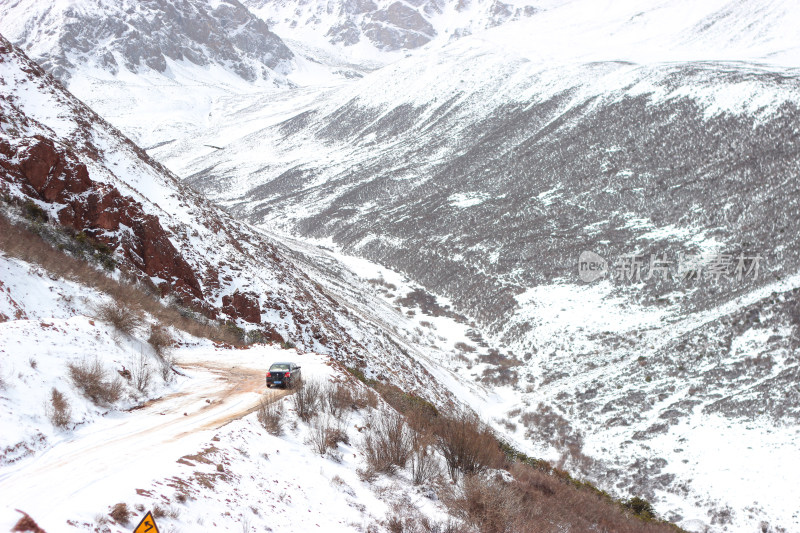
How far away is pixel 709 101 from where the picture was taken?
2923 inches

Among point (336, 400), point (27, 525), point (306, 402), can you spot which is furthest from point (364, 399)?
point (27, 525)

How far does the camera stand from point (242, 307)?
21.7 meters

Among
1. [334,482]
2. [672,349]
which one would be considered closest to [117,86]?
[672,349]

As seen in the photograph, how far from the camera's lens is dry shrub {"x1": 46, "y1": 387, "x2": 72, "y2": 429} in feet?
23.9

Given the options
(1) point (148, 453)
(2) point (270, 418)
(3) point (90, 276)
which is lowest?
(2) point (270, 418)

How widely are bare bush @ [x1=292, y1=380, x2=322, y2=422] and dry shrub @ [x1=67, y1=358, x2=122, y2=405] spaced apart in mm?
3150

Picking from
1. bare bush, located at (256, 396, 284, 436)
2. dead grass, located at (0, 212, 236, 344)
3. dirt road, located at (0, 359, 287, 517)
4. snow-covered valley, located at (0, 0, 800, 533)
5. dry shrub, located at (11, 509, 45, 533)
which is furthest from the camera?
dead grass, located at (0, 212, 236, 344)

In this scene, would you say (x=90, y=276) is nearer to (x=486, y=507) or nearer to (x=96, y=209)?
(x=96, y=209)

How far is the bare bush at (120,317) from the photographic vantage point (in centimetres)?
1114

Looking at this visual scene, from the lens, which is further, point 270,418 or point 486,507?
point 270,418

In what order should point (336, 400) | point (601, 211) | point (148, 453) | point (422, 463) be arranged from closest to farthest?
1. point (148, 453)
2. point (422, 463)
3. point (336, 400)
4. point (601, 211)

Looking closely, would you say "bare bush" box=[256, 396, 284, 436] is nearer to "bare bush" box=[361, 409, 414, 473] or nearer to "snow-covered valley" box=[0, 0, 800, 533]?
"snow-covered valley" box=[0, 0, 800, 533]

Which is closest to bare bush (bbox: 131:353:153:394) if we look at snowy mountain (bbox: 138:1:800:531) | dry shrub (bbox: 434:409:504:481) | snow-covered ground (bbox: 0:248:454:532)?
snow-covered ground (bbox: 0:248:454:532)

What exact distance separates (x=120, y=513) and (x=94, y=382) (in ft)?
12.8
